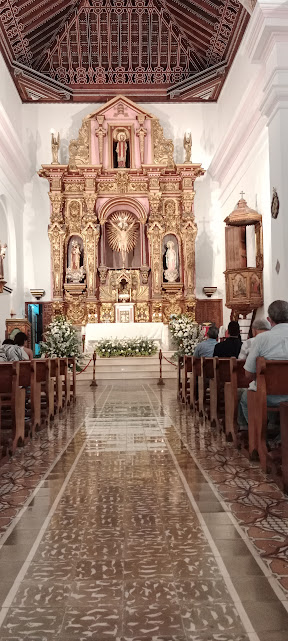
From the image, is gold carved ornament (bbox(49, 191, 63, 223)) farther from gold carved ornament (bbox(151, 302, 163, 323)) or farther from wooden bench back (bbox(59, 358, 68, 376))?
wooden bench back (bbox(59, 358, 68, 376))

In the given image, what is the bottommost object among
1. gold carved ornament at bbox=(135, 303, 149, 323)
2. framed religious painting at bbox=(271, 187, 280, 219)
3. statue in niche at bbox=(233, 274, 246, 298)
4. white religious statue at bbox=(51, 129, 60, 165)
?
gold carved ornament at bbox=(135, 303, 149, 323)


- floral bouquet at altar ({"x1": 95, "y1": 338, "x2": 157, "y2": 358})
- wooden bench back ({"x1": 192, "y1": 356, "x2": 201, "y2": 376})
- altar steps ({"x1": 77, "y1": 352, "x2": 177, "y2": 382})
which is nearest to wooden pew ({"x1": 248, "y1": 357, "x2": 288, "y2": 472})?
wooden bench back ({"x1": 192, "y1": 356, "x2": 201, "y2": 376})

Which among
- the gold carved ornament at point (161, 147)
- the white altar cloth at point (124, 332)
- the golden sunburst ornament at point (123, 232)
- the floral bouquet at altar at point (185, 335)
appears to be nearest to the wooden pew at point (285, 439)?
the floral bouquet at altar at point (185, 335)

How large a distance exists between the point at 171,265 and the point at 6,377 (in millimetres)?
14380

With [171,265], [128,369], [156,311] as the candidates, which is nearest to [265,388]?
[128,369]

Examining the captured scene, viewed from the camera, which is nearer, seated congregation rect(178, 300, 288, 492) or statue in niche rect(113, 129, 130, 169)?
seated congregation rect(178, 300, 288, 492)

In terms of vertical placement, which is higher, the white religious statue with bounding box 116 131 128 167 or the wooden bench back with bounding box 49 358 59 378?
the white religious statue with bounding box 116 131 128 167

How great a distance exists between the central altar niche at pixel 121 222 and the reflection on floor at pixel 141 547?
14.0 m

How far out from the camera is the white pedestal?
1952cm

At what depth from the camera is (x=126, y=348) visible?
653 inches

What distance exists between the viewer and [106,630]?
2.21 meters

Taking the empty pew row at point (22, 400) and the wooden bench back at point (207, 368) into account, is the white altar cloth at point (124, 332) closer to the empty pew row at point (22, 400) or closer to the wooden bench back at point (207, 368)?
the empty pew row at point (22, 400)

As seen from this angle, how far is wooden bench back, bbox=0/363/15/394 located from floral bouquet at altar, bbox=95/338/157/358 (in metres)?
10.5

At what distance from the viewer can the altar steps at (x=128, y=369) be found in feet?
49.9
